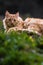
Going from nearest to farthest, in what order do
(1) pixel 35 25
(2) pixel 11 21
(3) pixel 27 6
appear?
(1) pixel 35 25 → (2) pixel 11 21 → (3) pixel 27 6

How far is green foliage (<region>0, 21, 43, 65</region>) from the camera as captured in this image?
7.47 meters

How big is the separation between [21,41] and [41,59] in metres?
1.13

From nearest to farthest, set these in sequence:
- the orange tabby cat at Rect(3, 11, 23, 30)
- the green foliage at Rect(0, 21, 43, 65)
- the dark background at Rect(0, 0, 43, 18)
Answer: the green foliage at Rect(0, 21, 43, 65), the orange tabby cat at Rect(3, 11, 23, 30), the dark background at Rect(0, 0, 43, 18)

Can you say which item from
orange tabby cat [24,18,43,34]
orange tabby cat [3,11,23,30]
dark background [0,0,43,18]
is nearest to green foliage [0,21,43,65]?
orange tabby cat [24,18,43,34]

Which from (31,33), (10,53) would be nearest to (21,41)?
(10,53)

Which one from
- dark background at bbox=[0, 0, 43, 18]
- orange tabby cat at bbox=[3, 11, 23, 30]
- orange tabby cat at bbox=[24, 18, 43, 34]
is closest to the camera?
orange tabby cat at bbox=[24, 18, 43, 34]

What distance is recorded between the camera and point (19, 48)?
836 centimetres

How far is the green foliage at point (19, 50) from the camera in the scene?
747cm

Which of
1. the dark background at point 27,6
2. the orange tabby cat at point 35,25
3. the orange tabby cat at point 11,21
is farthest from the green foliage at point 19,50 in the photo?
the dark background at point 27,6

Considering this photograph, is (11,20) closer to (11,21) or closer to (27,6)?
(11,21)

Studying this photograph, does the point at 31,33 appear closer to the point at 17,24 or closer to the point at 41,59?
the point at 17,24

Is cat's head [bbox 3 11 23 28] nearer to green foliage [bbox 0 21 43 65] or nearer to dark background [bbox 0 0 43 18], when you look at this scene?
green foliage [bbox 0 21 43 65]

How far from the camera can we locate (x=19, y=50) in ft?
27.0

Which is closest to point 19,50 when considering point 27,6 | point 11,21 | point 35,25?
point 35,25
